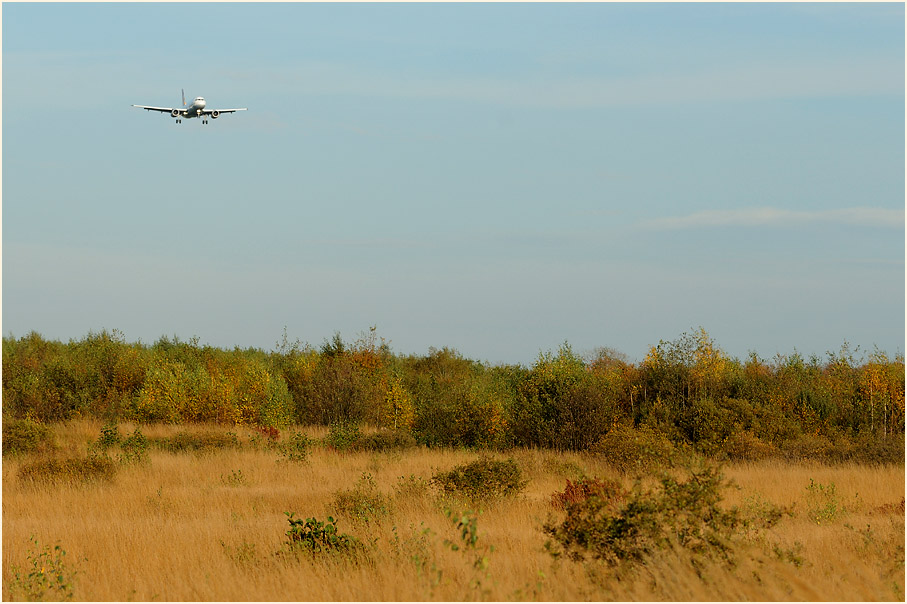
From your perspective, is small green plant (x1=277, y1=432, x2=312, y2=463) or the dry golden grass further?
small green plant (x1=277, y1=432, x2=312, y2=463)

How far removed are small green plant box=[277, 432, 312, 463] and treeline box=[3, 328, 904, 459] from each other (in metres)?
5.06

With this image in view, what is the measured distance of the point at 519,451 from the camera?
2852 cm

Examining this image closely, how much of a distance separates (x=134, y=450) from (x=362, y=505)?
13928mm

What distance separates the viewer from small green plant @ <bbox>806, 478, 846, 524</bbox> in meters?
15.7

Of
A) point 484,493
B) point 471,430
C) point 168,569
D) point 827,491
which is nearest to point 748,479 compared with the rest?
point 827,491

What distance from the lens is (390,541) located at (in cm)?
1233

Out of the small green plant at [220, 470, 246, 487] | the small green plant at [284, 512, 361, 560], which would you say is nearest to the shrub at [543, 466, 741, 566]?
the small green plant at [284, 512, 361, 560]

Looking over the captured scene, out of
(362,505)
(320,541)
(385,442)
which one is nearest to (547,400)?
(385,442)

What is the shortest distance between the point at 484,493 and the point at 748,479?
7.63 meters

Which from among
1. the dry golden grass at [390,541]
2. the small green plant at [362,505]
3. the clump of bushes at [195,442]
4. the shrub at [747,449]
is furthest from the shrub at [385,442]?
the small green plant at [362,505]

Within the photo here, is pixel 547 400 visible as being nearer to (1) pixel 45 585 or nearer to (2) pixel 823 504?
(2) pixel 823 504

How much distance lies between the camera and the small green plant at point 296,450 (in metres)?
25.9

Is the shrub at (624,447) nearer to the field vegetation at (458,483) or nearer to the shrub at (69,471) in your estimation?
the field vegetation at (458,483)

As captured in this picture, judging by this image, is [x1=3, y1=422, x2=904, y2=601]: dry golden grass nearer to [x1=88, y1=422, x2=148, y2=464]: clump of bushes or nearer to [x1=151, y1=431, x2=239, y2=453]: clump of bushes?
[x1=88, y1=422, x2=148, y2=464]: clump of bushes
